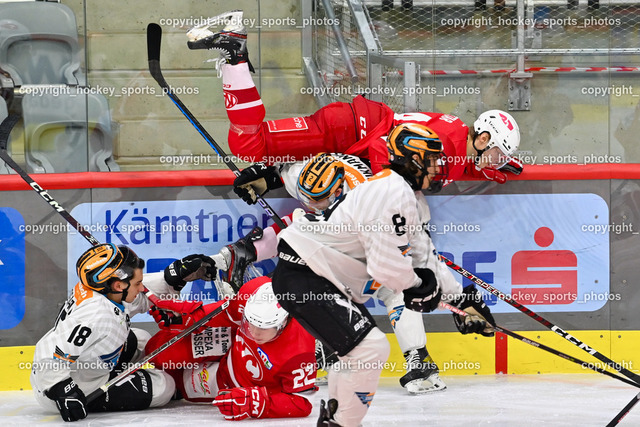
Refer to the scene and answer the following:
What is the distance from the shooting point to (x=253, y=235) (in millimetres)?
4633

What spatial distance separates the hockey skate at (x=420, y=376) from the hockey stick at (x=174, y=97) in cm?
90

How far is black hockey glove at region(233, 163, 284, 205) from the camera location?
179 inches

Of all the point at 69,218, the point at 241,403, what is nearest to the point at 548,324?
the point at 241,403

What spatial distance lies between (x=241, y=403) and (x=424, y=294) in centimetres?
102

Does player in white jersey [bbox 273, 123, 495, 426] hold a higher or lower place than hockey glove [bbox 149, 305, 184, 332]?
higher

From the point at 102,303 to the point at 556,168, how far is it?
7.90ft

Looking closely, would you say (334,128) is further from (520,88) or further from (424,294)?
(424,294)

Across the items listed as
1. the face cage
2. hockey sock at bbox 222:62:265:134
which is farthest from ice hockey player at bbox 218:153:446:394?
the face cage

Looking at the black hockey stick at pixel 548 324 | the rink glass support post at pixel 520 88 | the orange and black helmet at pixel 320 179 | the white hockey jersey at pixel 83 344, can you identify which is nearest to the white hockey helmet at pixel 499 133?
the rink glass support post at pixel 520 88

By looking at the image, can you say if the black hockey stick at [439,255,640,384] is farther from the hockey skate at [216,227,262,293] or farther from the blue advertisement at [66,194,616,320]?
the hockey skate at [216,227,262,293]

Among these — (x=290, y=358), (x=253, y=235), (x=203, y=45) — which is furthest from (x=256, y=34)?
(x=290, y=358)

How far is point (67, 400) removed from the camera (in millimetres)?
3877

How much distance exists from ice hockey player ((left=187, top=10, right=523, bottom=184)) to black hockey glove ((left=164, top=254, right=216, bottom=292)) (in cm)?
57

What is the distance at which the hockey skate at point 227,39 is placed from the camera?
14.4ft
